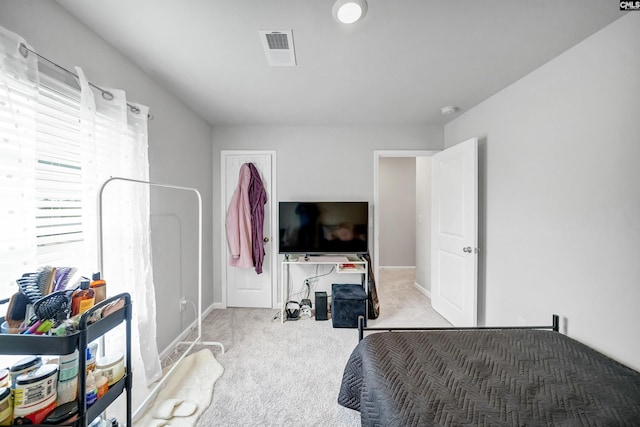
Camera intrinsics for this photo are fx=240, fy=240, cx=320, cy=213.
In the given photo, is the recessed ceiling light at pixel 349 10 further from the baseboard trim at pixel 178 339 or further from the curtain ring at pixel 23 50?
the baseboard trim at pixel 178 339

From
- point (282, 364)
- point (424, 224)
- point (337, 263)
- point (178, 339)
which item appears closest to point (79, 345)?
point (282, 364)

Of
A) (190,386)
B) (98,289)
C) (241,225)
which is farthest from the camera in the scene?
(241,225)

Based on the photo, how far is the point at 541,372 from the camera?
3.91 feet

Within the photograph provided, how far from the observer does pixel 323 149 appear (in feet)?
10.6

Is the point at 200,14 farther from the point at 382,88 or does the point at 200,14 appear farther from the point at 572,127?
the point at 572,127

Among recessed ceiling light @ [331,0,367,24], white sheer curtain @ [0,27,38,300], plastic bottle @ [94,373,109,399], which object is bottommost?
plastic bottle @ [94,373,109,399]

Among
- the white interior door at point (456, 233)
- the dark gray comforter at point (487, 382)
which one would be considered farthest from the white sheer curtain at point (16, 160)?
the white interior door at point (456, 233)

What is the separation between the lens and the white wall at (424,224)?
3.79 meters

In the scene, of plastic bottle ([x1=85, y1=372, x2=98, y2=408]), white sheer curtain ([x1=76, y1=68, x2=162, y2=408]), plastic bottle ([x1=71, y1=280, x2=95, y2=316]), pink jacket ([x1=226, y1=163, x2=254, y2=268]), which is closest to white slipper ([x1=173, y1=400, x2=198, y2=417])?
white sheer curtain ([x1=76, y1=68, x2=162, y2=408])

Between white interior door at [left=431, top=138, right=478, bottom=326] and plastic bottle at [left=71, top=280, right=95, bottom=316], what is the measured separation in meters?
2.82

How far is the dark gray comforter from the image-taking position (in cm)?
95

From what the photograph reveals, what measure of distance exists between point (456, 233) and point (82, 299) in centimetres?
301

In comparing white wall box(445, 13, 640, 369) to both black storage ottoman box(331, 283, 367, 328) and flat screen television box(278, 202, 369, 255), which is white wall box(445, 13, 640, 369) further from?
flat screen television box(278, 202, 369, 255)

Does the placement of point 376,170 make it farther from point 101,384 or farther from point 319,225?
point 101,384
